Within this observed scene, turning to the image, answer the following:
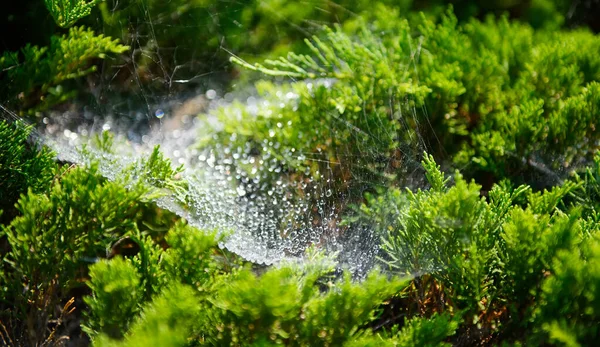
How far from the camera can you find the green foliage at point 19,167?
1.15m

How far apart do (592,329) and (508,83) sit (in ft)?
2.97

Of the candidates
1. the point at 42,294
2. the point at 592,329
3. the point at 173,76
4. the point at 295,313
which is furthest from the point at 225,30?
the point at 592,329

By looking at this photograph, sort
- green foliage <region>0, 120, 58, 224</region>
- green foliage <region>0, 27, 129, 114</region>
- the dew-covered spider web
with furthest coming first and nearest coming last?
1. green foliage <region>0, 27, 129, 114</region>
2. the dew-covered spider web
3. green foliage <region>0, 120, 58, 224</region>

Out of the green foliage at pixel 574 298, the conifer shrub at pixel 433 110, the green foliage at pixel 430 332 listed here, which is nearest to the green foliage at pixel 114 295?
the green foliage at pixel 430 332

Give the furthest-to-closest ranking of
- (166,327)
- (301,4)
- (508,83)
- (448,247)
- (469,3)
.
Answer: (469,3), (301,4), (508,83), (448,247), (166,327)

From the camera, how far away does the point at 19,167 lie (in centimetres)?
115

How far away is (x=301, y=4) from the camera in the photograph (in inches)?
70.0

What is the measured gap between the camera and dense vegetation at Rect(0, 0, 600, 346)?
0.90m

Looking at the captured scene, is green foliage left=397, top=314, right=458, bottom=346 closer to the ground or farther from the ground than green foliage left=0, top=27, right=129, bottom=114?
closer to the ground

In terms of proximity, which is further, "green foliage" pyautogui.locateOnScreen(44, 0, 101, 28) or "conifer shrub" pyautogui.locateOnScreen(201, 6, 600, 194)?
"conifer shrub" pyautogui.locateOnScreen(201, 6, 600, 194)

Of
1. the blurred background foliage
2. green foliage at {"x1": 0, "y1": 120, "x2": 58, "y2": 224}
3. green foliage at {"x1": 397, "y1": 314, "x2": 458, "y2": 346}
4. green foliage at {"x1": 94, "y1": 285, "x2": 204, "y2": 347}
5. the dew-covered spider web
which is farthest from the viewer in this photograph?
the blurred background foliage

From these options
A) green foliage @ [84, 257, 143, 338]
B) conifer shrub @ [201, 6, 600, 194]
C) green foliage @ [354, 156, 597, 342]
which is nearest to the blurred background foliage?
conifer shrub @ [201, 6, 600, 194]

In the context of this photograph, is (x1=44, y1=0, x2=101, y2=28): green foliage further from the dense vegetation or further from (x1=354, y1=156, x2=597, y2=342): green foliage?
(x1=354, y1=156, x2=597, y2=342): green foliage

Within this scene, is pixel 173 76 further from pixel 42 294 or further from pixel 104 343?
pixel 104 343
